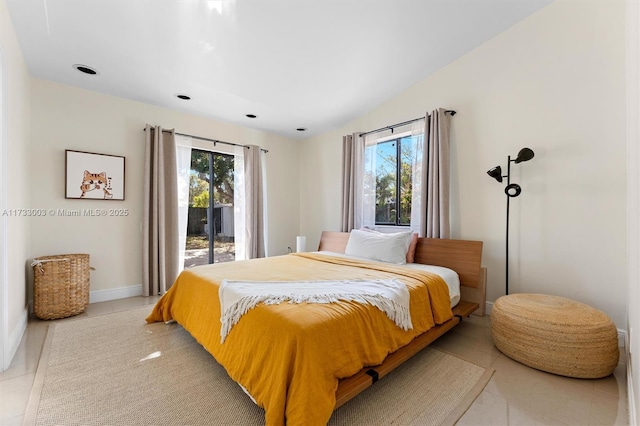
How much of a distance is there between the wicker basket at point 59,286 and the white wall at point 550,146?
4.20 metres

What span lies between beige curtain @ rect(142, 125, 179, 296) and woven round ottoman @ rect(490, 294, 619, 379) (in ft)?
12.6

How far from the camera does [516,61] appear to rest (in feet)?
8.94

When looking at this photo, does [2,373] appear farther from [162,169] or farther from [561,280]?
[561,280]

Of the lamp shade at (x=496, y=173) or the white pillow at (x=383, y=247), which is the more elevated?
the lamp shade at (x=496, y=173)

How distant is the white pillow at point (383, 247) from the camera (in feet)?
9.93

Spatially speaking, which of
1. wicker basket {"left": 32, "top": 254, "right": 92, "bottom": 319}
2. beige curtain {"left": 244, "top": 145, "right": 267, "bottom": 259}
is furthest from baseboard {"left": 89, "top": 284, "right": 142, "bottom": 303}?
beige curtain {"left": 244, "top": 145, "right": 267, "bottom": 259}

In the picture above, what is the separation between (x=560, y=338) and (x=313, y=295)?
1.66 metres

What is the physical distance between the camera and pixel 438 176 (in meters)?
3.14

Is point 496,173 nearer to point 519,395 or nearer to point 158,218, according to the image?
point 519,395

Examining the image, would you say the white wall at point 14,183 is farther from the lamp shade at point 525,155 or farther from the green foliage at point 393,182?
the lamp shade at point 525,155

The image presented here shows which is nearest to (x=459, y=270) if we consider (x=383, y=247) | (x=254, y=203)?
(x=383, y=247)

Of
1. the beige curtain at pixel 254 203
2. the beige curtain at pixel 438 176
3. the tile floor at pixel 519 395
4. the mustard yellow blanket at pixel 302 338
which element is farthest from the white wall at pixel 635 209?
the beige curtain at pixel 254 203

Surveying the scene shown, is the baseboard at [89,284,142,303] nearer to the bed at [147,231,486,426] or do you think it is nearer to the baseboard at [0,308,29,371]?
the baseboard at [0,308,29,371]

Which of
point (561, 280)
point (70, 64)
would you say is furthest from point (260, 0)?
point (561, 280)
